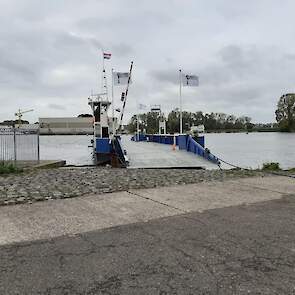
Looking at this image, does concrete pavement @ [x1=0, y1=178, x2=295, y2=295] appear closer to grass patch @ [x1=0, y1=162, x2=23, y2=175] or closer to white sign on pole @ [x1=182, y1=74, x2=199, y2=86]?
grass patch @ [x1=0, y1=162, x2=23, y2=175]

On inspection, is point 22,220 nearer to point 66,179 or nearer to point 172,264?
point 172,264

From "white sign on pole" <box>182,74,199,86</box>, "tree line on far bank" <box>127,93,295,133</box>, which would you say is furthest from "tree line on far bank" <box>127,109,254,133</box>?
"white sign on pole" <box>182,74,199,86</box>

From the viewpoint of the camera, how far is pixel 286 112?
372 feet

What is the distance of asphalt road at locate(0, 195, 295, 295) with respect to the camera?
11.7 feet

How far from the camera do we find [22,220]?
19.7 ft

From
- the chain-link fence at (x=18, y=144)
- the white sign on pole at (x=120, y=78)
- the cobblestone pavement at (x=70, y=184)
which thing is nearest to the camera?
the cobblestone pavement at (x=70, y=184)

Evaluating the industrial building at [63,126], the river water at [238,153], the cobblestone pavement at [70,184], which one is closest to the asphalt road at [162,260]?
the cobblestone pavement at [70,184]

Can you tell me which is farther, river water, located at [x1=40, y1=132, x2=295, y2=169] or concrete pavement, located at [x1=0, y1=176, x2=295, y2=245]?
river water, located at [x1=40, y1=132, x2=295, y2=169]

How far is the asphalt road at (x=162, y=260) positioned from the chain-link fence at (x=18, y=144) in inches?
426

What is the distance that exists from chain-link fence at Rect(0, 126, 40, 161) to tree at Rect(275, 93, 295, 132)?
106396 mm

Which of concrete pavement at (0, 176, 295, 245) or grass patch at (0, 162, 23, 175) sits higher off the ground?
grass patch at (0, 162, 23, 175)

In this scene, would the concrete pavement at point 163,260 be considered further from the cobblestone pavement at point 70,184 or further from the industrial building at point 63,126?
the industrial building at point 63,126

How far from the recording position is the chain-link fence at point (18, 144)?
49.8 ft

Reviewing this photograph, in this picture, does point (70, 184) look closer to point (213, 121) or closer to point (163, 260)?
point (163, 260)
